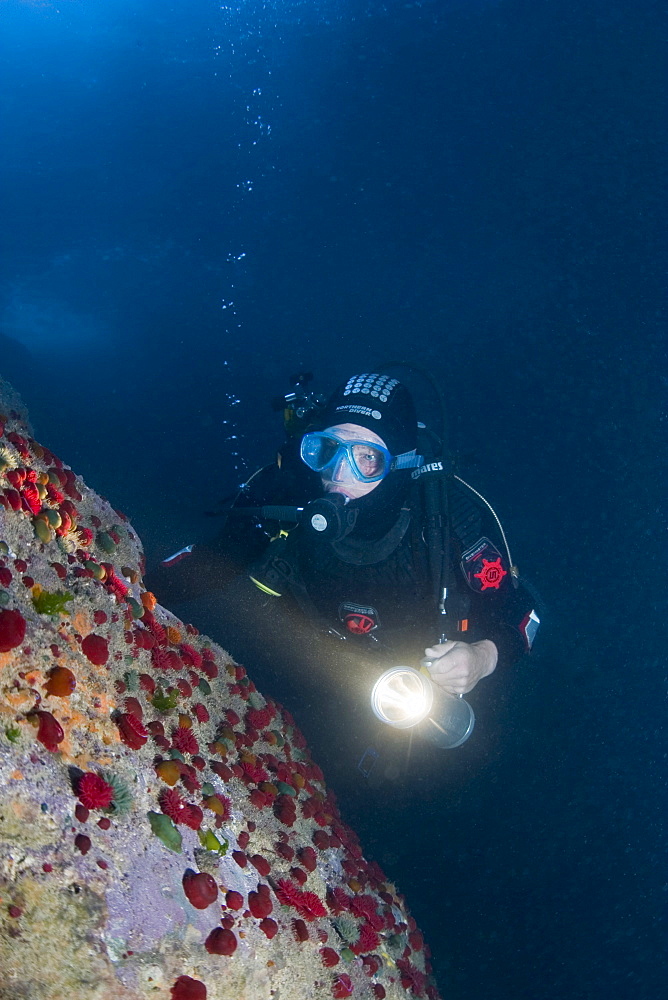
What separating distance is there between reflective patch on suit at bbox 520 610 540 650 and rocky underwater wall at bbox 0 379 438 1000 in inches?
106

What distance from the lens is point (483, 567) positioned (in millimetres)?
5184

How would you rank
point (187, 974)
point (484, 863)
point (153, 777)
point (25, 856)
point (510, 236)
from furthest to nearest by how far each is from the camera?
point (510, 236) → point (484, 863) → point (153, 777) → point (187, 974) → point (25, 856)

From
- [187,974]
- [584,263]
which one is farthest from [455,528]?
[584,263]

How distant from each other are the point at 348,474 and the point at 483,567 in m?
1.68

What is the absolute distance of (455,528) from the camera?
5.49 meters

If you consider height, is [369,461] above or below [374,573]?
above

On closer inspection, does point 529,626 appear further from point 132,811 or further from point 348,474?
point 132,811

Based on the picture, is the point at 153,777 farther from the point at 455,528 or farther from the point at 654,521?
the point at 654,521

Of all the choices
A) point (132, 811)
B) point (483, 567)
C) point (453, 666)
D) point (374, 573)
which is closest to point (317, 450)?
point (374, 573)

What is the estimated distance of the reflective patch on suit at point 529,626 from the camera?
5.33m

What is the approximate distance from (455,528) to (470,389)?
11960 millimetres

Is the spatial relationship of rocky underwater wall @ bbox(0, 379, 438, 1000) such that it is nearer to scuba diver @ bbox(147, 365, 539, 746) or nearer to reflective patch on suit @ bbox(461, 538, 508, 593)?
scuba diver @ bbox(147, 365, 539, 746)

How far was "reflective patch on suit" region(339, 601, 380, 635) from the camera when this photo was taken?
220 inches

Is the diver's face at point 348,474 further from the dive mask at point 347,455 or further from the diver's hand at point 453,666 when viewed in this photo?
the diver's hand at point 453,666
